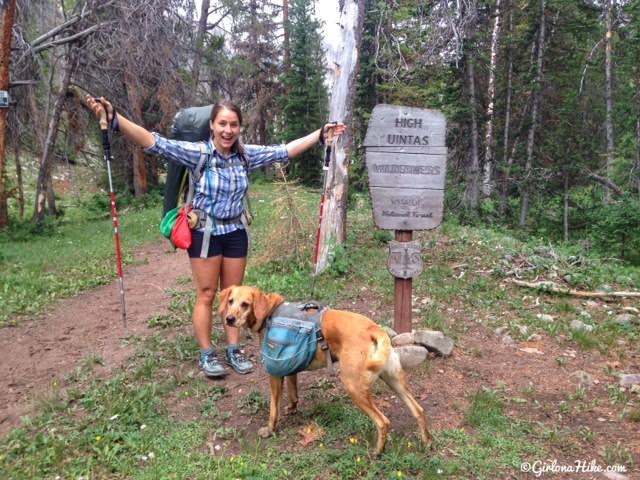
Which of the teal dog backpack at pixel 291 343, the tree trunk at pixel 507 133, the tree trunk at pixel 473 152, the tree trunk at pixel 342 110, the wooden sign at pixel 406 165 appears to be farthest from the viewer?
the tree trunk at pixel 507 133

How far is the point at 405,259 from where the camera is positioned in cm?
474

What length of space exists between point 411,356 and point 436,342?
36 cm

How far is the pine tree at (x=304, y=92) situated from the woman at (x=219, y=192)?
18824mm

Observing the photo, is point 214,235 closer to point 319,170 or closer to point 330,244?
point 330,244

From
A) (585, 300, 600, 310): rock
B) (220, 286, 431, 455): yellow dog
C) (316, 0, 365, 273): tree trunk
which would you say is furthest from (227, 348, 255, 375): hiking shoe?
(585, 300, 600, 310): rock

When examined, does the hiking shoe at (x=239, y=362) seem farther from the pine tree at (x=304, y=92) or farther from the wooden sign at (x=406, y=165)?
the pine tree at (x=304, y=92)

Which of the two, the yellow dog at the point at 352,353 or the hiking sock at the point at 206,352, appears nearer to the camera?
the yellow dog at the point at 352,353

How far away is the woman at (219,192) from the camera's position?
3.82 meters

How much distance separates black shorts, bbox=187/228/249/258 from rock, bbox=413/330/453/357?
2.06 metres

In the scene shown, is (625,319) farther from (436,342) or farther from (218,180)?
(218,180)

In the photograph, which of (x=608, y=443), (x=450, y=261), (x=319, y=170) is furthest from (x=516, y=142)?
(x=608, y=443)

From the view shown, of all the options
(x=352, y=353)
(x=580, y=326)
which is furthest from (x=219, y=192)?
(x=580, y=326)

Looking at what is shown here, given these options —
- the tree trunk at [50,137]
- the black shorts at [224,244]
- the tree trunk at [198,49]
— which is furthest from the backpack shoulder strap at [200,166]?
the tree trunk at [198,49]

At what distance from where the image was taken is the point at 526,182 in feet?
53.1
